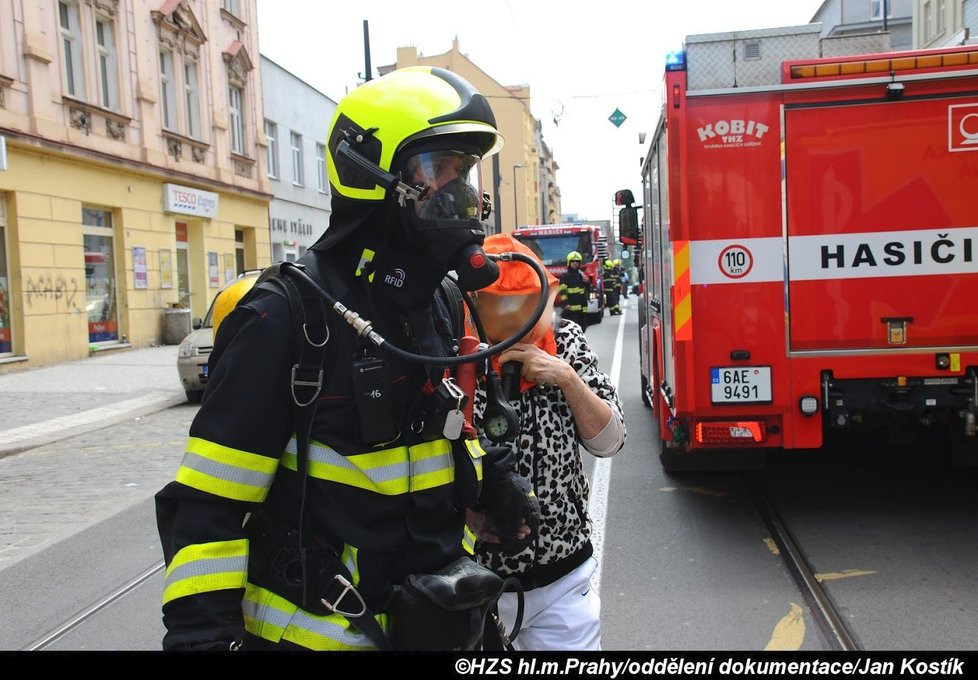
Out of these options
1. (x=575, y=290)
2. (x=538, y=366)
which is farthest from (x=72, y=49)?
(x=538, y=366)

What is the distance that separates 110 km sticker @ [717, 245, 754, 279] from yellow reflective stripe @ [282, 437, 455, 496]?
12.8 ft

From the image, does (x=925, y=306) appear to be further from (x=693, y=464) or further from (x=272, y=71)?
(x=272, y=71)

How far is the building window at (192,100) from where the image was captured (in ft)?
73.7

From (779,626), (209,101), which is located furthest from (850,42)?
(209,101)

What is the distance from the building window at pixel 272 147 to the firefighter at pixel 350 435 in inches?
1076

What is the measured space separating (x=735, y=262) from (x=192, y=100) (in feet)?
66.7

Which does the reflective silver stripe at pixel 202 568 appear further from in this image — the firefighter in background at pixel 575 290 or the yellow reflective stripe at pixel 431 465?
the firefighter in background at pixel 575 290

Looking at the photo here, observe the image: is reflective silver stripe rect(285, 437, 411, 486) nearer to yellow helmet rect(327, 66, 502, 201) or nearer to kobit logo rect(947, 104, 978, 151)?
yellow helmet rect(327, 66, 502, 201)

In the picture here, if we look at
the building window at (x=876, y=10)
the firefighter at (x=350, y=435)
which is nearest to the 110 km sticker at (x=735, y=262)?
the firefighter at (x=350, y=435)

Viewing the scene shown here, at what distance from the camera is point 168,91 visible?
21.4 m

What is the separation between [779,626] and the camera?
402 cm

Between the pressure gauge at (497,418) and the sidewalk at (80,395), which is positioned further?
the sidewalk at (80,395)

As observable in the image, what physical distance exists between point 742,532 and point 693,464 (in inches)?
46.2

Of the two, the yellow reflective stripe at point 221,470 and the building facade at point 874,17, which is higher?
the building facade at point 874,17
